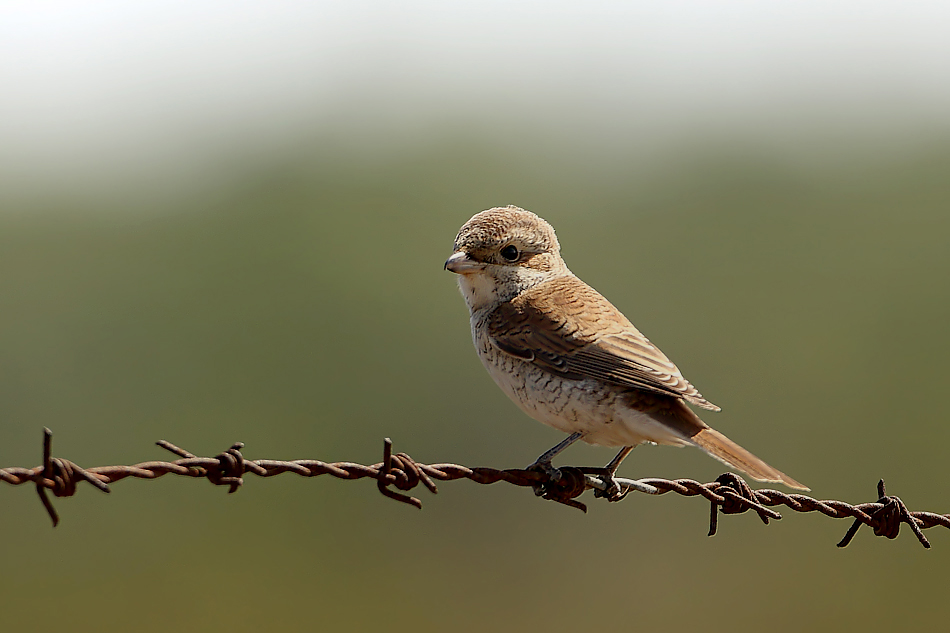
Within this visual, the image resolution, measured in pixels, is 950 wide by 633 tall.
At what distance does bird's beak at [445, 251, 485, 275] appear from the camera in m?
5.27

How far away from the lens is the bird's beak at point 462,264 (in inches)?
207

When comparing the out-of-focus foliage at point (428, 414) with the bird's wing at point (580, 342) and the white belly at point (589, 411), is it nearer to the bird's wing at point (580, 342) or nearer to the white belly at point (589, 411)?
the bird's wing at point (580, 342)

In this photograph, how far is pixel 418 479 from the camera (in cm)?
349

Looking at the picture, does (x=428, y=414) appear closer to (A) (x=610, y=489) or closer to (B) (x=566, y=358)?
(B) (x=566, y=358)

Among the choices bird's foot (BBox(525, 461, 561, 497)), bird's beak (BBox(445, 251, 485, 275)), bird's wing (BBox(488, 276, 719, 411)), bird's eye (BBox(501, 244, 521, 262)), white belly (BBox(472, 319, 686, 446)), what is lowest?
bird's foot (BBox(525, 461, 561, 497))

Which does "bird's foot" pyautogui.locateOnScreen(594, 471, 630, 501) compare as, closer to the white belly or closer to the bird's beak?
the white belly

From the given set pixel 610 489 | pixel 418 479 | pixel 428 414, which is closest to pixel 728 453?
pixel 610 489

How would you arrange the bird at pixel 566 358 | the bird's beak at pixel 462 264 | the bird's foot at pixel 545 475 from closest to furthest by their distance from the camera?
the bird's foot at pixel 545 475
the bird at pixel 566 358
the bird's beak at pixel 462 264

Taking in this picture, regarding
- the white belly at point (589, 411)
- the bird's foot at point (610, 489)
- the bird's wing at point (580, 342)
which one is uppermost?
the bird's wing at point (580, 342)

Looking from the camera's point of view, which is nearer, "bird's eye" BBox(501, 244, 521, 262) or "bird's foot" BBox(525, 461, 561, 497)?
"bird's foot" BBox(525, 461, 561, 497)

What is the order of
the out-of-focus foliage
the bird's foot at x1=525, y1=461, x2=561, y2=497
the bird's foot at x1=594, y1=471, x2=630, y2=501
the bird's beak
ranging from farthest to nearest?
1. the out-of-focus foliage
2. the bird's beak
3. the bird's foot at x1=594, y1=471, x2=630, y2=501
4. the bird's foot at x1=525, y1=461, x2=561, y2=497

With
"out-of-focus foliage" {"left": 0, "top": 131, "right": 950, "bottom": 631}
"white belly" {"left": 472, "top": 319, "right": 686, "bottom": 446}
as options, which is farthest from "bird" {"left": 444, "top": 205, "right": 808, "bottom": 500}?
"out-of-focus foliage" {"left": 0, "top": 131, "right": 950, "bottom": 631}

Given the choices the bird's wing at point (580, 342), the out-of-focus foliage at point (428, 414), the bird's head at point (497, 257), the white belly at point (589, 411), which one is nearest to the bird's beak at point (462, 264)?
the bird's head at point (497, 257)

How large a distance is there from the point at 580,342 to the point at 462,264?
2.64 ft
